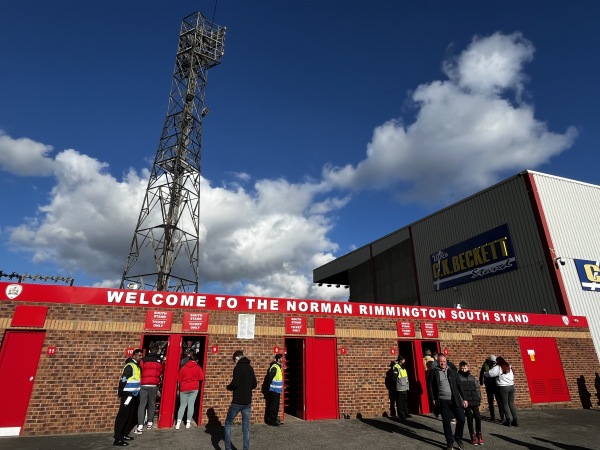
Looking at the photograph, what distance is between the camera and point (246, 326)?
1085cm

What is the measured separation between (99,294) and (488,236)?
20967 mm

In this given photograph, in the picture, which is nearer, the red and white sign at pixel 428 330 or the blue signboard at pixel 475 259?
the red and white sign at pixel 428 330

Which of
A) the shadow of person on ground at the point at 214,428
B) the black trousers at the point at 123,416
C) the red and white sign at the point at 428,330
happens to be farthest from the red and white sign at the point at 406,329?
the black trousers at the point at 123,416

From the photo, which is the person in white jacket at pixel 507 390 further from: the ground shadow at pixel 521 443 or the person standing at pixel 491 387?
the ground shadow at pixel 521 443

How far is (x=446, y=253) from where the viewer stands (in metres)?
25.2

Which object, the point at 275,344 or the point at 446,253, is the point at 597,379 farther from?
the point at 275,344

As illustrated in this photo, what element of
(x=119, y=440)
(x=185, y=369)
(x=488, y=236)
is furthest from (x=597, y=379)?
(x=119, y=440)

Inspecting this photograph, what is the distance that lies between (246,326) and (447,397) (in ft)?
18.7

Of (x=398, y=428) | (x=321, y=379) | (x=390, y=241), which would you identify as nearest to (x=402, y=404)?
(x=398, y=428)

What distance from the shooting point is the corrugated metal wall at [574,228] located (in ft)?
60.7

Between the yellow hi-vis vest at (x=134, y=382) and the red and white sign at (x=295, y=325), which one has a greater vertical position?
the red and white sign at (x=295, y=325)

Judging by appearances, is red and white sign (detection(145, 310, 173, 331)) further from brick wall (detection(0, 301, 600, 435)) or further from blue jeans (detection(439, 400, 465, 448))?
blue jeans (detection(439, 400, 465, 448))

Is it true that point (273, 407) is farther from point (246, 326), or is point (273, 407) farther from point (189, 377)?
point (189, 377)

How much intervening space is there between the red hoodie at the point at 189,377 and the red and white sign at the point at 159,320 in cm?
135
